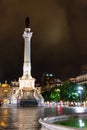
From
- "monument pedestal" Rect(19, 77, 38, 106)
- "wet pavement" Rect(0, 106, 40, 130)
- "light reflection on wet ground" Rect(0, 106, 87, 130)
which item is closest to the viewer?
"wet pavement" Rect(0, 106, 40, 130)

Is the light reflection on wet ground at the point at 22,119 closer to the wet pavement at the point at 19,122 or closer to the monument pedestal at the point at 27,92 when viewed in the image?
the wet pavement at the point at 19,122

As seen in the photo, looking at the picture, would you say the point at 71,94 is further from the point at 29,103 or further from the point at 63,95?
the point at 29,103

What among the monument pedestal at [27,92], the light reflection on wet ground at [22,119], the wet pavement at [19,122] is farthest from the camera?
the monument pedestal at [27,92]

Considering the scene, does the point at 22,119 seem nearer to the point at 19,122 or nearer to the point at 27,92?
the point at 19,122

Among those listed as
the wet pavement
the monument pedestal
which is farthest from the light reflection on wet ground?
the monument pedestal

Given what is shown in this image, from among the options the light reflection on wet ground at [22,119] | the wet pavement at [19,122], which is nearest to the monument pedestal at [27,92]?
the light reflection on wet ground at [22,119]

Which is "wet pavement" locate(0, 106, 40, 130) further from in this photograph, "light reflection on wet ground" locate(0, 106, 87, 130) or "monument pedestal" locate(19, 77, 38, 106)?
"monument pedestal" locate(19, 77, 38, 106)

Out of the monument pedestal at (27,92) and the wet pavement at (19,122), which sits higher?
the monument pedestal at (27,92)

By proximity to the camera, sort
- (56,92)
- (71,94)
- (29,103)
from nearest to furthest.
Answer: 1. (29,103)
2. (71,94)
3. (56,92)

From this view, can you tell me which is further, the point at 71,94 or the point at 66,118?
the point at 71,94

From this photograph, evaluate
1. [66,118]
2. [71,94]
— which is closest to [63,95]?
[71,94]

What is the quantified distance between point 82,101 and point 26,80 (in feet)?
60.4

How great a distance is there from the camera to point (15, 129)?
21594 mm

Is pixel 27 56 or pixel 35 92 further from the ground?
pixel 27 56
